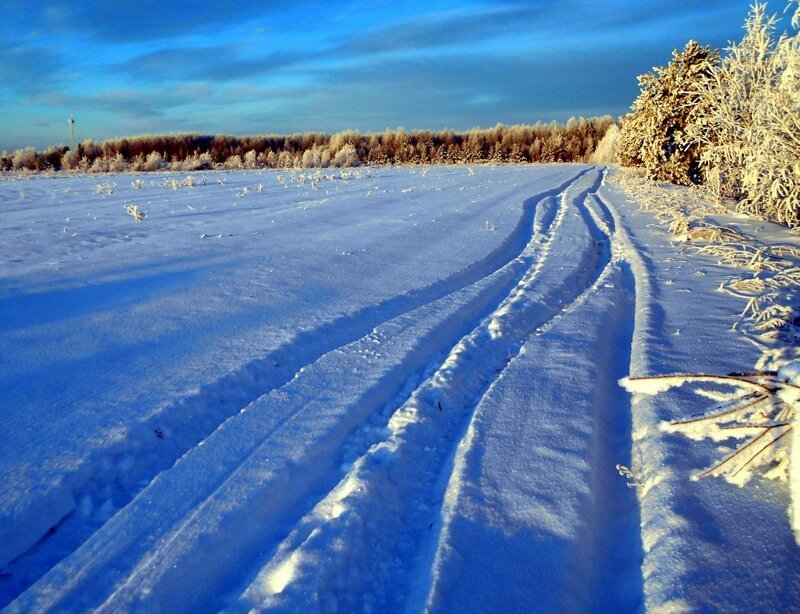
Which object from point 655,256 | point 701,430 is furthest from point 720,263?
point 701,430

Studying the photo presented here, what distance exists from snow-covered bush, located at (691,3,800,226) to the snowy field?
2288mm

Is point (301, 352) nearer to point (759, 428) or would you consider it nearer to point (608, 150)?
point (759, 428)

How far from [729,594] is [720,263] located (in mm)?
5114

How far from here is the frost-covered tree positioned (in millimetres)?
13633

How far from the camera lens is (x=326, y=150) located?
32.0m

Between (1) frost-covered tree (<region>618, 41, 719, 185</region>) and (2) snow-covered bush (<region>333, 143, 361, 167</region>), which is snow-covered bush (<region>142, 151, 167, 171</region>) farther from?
(1) frost-covered tree (<region>618, 41, 719, 185</region>)

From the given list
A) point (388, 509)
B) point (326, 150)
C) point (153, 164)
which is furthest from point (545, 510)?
point (326, 150)

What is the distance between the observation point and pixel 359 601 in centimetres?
172

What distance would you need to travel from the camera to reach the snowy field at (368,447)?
1.77 m

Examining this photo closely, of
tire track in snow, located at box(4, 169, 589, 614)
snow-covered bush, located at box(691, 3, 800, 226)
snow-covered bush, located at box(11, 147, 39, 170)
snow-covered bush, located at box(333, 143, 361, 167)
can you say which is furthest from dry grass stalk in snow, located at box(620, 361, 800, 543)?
snow-covered bush, located at box(11, 147, 39, 170)

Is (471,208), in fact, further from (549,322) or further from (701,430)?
(701,430)

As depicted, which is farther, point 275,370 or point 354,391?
point 275,370

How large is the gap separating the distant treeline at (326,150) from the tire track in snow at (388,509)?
25.0 metres

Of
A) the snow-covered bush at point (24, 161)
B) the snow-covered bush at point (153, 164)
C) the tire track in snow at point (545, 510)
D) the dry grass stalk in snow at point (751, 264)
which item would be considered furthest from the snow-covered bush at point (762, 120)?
the snow-covered bush at point (24, 161)
